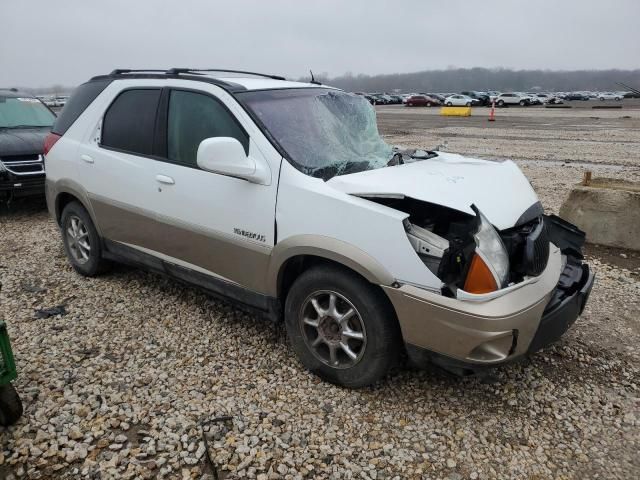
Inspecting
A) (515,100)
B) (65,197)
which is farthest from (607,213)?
(515,100)

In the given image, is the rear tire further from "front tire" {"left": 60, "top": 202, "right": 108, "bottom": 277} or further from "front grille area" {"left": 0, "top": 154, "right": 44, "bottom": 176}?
"front grille area" {"left": 0, "top": 154, "right": 44, "bottom": 176}

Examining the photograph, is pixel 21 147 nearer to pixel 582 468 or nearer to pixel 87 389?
pixel 87 389

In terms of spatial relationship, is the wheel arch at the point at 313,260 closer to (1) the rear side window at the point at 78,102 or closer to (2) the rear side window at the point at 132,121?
(2) the rear side window at the point at 132,121

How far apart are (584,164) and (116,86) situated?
36.3ft

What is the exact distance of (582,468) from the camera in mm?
2510

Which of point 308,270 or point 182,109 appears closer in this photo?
point 308,270

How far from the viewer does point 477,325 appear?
2453 millimetres

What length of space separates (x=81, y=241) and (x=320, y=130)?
279 cm

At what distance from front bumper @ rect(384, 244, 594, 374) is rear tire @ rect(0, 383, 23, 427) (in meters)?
2.19

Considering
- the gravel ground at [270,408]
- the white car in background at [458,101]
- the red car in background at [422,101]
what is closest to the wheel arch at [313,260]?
the gravel ground at [270,408]

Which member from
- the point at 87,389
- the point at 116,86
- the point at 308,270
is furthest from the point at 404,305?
the point at 116,86

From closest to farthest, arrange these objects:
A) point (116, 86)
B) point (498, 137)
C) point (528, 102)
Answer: point (116, 86) → point (498, 137) → point (528, 102)

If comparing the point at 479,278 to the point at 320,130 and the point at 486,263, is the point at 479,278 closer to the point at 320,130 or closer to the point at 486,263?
the point at 486,263

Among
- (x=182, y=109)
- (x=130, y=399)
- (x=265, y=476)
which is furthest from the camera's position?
(x=182, y=109)
